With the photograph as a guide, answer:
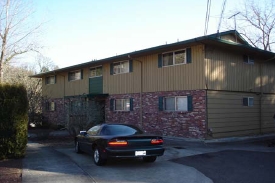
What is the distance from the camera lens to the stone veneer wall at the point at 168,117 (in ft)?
48.3

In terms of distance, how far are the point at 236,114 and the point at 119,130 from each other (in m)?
9.30

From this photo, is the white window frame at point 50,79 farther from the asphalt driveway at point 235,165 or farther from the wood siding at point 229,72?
the asphalt driveway at point 235,165

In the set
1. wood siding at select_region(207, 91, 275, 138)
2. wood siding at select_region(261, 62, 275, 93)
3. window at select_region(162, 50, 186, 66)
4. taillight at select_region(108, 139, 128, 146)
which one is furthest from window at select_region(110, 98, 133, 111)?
taillight at select_region(108, 139, 128, 146)

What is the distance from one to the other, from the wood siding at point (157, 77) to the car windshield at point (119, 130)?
630 centimetres

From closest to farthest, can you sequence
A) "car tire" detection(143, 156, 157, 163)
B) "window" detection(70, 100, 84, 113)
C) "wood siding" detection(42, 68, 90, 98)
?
"car tire" detection(143, 156, 157, 163) < "window" detection(70, 100, 84, 113) < "wood siding" detection(42, 68, 90, 98)

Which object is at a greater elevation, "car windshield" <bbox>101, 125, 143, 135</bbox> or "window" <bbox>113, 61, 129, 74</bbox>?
"window" <bbox>113, 61, 129, 74</bbox>

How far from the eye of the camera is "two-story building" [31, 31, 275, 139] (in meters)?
14.9

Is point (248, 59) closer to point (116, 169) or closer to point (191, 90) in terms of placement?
point (191, 90)

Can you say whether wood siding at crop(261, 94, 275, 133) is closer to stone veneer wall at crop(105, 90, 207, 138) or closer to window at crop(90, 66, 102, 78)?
stone veneer wall at crop(105, 90, 207, 138)

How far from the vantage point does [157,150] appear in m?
8.92

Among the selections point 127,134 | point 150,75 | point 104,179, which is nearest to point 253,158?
point 127,134

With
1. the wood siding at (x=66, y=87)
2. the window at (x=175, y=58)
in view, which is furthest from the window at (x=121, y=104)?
the window at (x=175, y=58)

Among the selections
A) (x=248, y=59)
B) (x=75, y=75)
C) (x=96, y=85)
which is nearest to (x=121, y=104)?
(x=96, y=85)

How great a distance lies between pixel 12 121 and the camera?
9.77m
